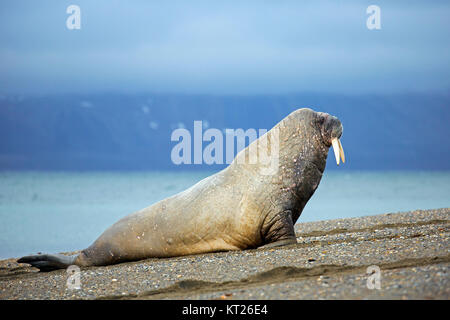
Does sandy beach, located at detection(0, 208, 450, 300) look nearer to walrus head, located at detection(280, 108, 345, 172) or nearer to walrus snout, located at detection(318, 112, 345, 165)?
walrus head, located at detection(280, 108, 345, 172)

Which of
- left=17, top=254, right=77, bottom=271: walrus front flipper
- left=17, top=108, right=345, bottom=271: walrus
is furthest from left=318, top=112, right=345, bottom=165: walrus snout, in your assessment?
left=17, top=254, right=77, bottom=271: walrus front flipper

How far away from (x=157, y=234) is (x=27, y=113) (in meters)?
156

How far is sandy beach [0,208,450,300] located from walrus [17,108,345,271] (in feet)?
0.85

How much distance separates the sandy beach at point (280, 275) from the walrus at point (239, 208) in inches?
10.2

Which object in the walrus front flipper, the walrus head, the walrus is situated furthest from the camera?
the walrus front flipper

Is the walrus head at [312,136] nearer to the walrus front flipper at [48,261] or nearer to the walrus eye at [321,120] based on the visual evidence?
the walrus eye at [321,120]

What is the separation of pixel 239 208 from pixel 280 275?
202 cm

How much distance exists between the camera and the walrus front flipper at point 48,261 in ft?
28.0

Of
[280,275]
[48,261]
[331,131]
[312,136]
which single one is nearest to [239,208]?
[312,136]

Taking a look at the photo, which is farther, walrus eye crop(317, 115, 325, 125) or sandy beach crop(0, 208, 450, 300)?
walrus eye crop(317, 115, 325, 125)

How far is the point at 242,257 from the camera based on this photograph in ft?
24.5

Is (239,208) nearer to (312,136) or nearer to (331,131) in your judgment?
(312,136)

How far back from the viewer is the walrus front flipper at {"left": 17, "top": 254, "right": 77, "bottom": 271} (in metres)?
8.53
